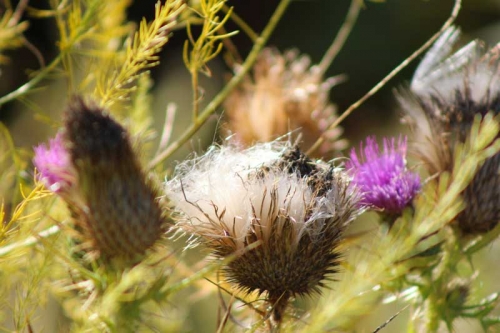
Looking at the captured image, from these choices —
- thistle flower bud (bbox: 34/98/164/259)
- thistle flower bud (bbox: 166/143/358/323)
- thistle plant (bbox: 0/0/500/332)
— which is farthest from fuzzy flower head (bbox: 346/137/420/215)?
thistle flower bud (bbox: 34/98/164/259)

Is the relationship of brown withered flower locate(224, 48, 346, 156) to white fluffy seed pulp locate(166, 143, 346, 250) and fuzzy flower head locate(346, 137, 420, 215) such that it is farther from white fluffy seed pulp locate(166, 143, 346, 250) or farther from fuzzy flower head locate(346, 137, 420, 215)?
white fluffy seed pulp locate(166, 143, 346, 250)

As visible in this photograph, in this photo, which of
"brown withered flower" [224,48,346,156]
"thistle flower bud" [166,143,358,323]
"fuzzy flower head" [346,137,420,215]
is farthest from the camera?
"brown withered flower" [224,48,346,156]

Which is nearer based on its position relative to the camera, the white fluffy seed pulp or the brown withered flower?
the white fluffy seed pulp

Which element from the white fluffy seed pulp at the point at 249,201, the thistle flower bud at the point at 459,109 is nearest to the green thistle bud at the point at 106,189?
the white fluffy seed pulp at the point at 249,201

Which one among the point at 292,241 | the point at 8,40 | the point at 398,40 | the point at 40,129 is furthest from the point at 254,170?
the point at 398,40

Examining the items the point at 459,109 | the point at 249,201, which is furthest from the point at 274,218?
the point at 459,109

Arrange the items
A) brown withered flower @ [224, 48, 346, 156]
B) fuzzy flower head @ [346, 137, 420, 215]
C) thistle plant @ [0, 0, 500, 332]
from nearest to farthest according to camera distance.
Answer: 1. thistle plant @ [0, 0, 500, 332]
2. fuzzy flower head @ [346, 137, 420, 215]
3. brown withered flower @ [224, 48, 346, 156]
